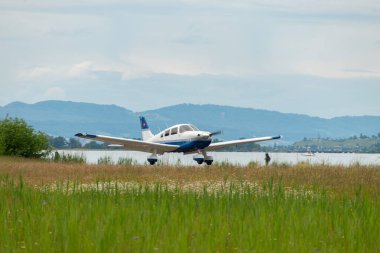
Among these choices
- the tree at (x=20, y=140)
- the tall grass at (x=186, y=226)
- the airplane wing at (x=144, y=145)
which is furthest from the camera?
the airplane wing at (x=144, y=145)

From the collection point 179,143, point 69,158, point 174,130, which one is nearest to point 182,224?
point 69,158

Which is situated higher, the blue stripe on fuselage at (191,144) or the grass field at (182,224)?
the blue stripe on fuselage at (191,144)

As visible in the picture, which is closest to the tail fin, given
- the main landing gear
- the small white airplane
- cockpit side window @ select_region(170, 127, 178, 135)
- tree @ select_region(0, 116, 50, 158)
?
the small white airplane

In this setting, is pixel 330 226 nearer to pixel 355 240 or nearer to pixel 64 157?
pixel 355 240

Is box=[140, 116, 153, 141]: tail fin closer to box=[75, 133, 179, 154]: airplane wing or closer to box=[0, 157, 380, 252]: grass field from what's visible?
box=[75, 133, 179, 154]: airplane wing

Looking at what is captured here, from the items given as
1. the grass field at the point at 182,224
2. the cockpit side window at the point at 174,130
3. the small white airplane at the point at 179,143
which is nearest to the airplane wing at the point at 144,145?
the small white airplane at the point at 179,143

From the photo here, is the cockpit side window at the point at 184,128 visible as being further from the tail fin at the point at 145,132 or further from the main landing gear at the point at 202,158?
the tail fin at the point at 145,132

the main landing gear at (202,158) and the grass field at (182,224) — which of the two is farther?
the main landing gear at (202,158)

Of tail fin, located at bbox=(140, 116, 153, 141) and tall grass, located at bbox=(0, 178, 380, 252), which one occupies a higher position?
tail fin, located at bbox=(140, 116, 153, 141)

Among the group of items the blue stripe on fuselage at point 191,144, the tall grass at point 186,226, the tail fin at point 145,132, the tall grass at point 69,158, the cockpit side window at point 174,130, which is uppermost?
the tail fin at point 145,132

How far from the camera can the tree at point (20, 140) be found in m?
35.4

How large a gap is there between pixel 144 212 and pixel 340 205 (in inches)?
156

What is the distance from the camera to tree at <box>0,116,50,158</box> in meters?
35.4

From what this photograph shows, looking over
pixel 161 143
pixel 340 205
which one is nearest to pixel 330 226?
pixel 340 205
